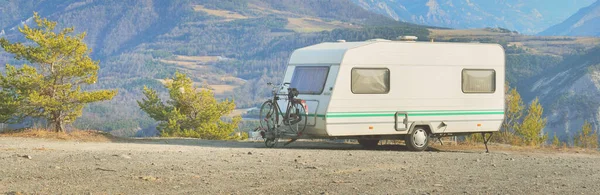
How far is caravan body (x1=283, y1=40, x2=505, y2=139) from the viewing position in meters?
15.7

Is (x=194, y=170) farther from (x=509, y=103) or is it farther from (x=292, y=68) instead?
(x=509, y=103)

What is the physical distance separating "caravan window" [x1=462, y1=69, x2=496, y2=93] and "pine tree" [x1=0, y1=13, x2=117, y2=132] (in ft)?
27.4

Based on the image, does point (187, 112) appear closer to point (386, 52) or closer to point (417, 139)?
point (417, 139)

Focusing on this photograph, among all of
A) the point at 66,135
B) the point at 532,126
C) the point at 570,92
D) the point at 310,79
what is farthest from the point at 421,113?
the point at 570,92

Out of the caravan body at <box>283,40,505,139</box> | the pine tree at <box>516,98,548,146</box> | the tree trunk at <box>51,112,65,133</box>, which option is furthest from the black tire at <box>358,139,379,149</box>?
the pine tree at <box>516,98,548,146</box>

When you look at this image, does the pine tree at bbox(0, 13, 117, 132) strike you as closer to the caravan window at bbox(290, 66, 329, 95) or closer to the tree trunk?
the tree trunk

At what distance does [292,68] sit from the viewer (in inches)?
668

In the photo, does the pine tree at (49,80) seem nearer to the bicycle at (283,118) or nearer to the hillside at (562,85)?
the bicycle at (283,118)

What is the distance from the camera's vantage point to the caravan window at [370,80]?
1583 centimetres

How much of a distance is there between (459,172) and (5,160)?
20.8ft

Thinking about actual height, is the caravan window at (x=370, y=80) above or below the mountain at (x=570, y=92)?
below

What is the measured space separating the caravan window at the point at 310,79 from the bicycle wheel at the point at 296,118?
1.28ft

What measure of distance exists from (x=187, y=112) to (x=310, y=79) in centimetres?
1735

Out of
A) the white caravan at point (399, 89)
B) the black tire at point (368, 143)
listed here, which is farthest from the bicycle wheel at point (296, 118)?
the black tire at point (368, 143)
